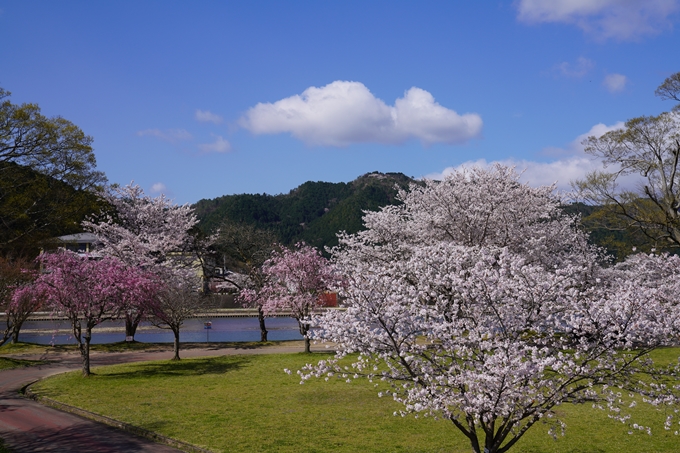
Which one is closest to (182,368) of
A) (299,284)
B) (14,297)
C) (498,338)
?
(299,284)

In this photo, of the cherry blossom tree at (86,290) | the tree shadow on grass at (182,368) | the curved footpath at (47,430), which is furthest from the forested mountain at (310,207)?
the curved footpath at (47,430)

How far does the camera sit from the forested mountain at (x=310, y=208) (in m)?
111

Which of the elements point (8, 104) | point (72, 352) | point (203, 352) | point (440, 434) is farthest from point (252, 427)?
point (8, 104)

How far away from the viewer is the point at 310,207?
147 m

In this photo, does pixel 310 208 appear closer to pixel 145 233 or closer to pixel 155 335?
pixel 155 335

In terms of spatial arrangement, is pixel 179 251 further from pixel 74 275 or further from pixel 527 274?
pixel 527 274

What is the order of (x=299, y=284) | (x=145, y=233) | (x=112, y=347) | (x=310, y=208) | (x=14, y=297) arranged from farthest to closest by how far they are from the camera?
1. (x=310, y=208)
2. (x=145, y=233)
3. (x=112, y=347)
4. (x=299, y=284)
5. (x=14, y=297)

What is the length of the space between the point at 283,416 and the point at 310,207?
133000 mm

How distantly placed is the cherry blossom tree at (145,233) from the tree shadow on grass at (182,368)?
7488 millimetres

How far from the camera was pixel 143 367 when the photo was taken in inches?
937

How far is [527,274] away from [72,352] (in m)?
27.5

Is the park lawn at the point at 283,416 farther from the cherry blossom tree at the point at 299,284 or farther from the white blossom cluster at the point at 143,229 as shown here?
the white blossom cluster at the point at 143,229

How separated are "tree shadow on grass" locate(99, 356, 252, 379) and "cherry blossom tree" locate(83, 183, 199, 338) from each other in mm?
7488

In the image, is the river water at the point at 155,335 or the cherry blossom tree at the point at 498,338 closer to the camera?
the cherry blossom tree at the point at 498,338
